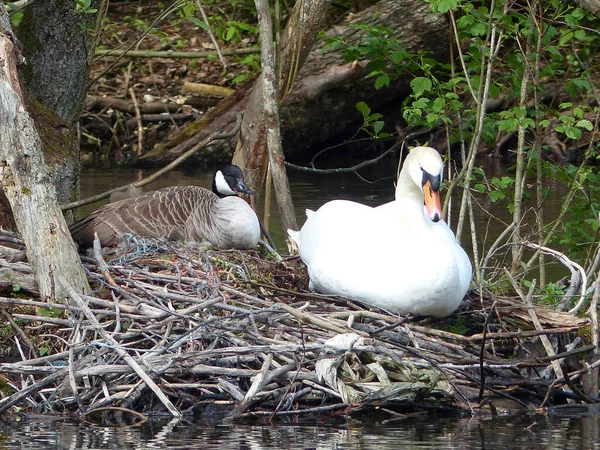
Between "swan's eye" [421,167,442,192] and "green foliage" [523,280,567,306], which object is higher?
"swan's eye" [421,167,442,192]

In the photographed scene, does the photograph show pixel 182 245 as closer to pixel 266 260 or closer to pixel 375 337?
pixel 266 260

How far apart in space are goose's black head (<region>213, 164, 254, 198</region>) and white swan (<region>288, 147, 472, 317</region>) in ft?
5.35

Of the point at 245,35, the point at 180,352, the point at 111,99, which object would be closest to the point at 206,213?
the point at 180,352

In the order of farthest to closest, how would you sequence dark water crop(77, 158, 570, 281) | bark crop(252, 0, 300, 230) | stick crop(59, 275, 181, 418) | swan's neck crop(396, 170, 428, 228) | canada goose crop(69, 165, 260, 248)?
dark water crop(77, 158, 570, 281), canada goose crop(69, 165, 260, 248), bark crop(252, 0, 300, 230), swan's neck crop(396, 170, 428, 228), stick crop(59, 275, 181, 418)

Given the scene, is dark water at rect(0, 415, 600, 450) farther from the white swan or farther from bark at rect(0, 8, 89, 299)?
bark at rect(0, 8, 89, 299)

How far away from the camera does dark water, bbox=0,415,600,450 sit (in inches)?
223

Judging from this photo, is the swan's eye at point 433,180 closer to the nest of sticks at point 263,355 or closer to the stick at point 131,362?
the nest of sticks at point 263,355

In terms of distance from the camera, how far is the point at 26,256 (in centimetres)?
764

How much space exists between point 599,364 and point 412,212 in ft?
5.15

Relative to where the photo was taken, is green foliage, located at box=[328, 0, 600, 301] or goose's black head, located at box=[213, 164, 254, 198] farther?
goose's black head, located at box=[213, 164, 254, 198]

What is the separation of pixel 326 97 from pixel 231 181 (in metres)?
7.32

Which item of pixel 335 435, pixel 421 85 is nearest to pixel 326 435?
pixel 335 435

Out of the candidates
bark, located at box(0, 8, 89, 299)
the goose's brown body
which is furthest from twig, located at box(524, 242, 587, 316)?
bark, located at box(0, 8, 89, 299)

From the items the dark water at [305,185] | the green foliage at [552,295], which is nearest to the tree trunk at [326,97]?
the dark water at [305,185]
